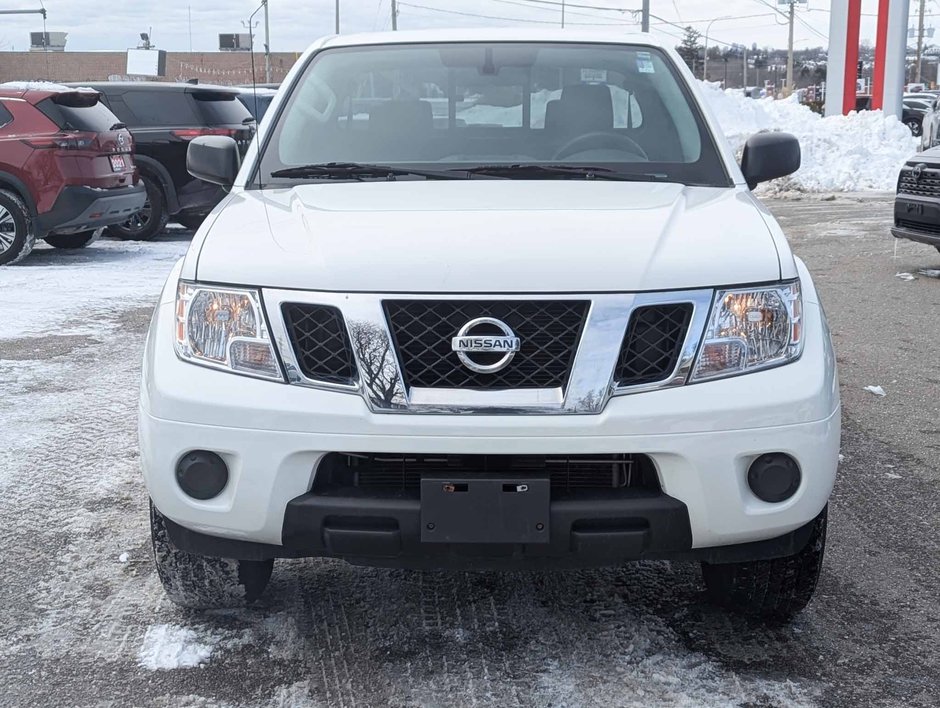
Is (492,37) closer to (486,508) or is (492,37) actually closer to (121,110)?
(486,508)

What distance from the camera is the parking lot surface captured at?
2955 millimetres

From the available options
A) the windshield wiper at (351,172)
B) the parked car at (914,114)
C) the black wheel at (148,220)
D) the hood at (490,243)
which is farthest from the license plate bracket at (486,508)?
the parked car at (914,114)

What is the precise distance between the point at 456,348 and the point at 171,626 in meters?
1.28

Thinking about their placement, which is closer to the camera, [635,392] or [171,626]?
[635,392]

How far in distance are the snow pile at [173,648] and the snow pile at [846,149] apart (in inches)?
706

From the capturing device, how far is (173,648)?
3.17m

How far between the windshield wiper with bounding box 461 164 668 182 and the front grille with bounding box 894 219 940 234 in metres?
7.11

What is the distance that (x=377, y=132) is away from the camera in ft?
13.4

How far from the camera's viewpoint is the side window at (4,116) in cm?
1111

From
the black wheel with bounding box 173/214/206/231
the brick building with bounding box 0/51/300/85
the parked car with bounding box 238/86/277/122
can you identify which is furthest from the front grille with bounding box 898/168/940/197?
the brick building with bounding box 0/51/300/85

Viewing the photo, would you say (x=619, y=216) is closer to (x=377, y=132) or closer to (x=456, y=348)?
Answer: (x=456, y=348)

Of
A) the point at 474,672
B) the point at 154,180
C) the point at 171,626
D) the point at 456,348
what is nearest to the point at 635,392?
the point at 456,348

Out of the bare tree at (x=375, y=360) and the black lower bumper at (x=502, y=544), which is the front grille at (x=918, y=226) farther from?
the bare tree at (x=375, y=360)

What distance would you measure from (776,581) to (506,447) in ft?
3.21
